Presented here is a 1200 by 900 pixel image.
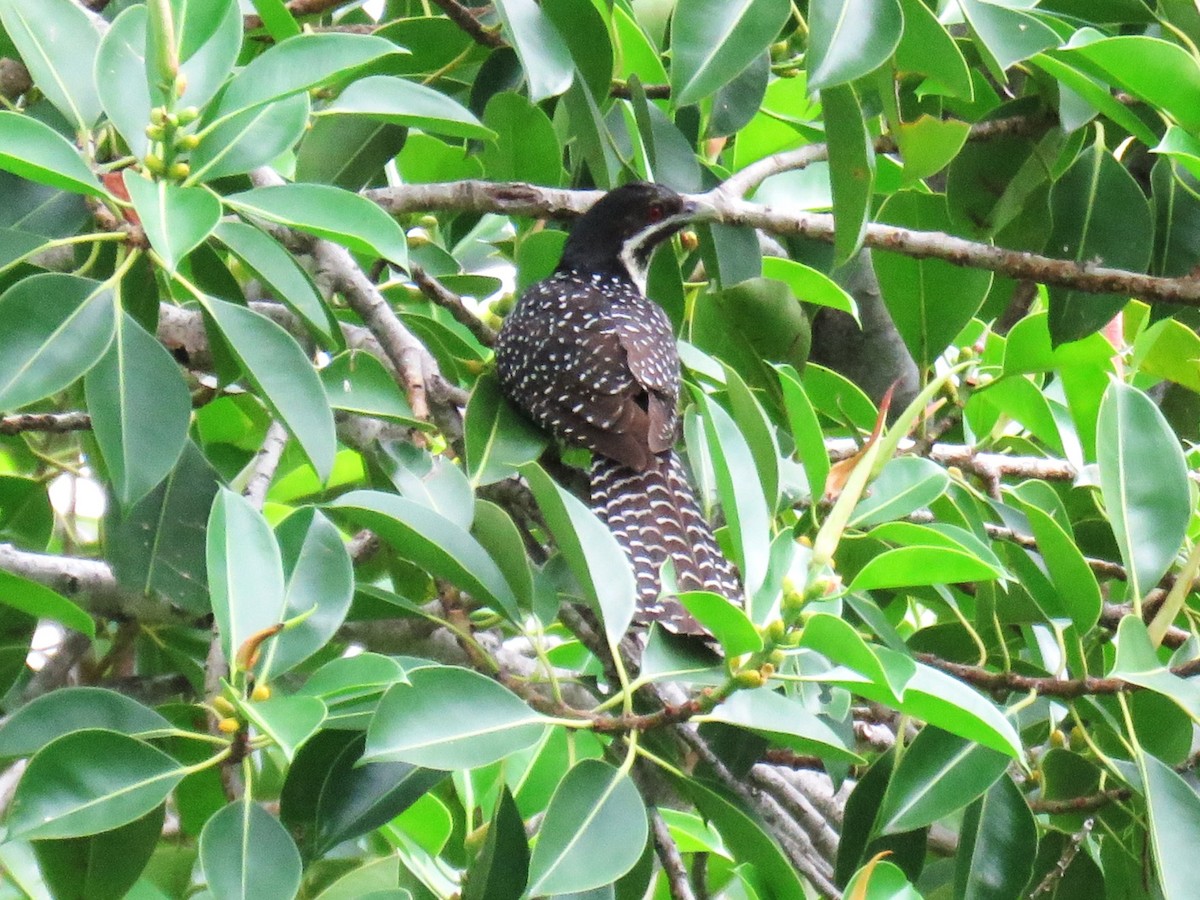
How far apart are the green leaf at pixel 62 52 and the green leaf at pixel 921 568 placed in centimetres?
143

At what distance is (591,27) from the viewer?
9.06ft

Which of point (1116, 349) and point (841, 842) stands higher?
point (1116, 349)

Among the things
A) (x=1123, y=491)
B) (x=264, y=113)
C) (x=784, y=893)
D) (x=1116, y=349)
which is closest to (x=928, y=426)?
(x=1116, y=349)

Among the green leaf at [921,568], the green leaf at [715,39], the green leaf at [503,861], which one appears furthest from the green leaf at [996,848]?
the green leaf at [715,39]

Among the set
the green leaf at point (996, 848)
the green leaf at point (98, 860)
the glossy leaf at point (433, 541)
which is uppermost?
the glossy leaf at point (433, 541)

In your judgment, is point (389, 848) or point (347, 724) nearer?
point (347, 724)

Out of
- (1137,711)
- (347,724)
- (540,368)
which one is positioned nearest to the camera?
(347,724)


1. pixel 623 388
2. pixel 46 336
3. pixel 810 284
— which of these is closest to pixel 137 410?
pixel 46 336

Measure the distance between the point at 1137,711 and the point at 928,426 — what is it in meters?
0.90

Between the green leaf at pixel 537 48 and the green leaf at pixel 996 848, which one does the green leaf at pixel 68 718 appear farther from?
the green leaf at pixel 996 848

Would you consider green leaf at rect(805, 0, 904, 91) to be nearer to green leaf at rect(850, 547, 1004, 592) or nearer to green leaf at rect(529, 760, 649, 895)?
green leaf at rect(850, 547, 1004, 592)

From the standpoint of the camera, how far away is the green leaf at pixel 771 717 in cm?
195

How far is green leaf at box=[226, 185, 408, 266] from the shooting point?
7.13 feet

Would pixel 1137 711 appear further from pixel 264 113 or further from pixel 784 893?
pixel 264 113
